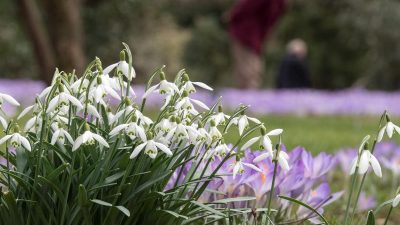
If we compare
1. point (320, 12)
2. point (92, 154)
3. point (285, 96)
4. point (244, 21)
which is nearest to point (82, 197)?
point (92, 154)

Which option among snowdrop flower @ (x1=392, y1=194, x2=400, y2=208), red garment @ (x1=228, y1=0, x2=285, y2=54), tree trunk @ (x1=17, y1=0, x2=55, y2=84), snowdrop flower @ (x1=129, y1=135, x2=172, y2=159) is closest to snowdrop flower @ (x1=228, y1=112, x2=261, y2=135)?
snowdrop flower @ (x1=129, y1=135, x2=172, y2=159)

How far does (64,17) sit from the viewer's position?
1141 centimetres

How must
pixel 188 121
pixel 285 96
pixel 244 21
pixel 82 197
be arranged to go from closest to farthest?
1. pixel 82 197
2. pixel 188 121
3. pixel 285 96
4. pixel 244 21

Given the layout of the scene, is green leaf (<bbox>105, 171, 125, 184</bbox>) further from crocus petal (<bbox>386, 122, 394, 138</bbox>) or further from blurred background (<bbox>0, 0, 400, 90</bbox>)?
blurred background (<bbox>0, 0, 400, 90</bbox>)

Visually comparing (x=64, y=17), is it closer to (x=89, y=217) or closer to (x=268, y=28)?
(x=268, y=28)

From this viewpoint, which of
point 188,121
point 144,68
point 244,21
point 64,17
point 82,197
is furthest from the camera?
point 144,68

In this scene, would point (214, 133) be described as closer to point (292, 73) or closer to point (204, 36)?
point (292, 73)

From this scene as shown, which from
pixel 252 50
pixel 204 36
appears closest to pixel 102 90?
pixel 252 50

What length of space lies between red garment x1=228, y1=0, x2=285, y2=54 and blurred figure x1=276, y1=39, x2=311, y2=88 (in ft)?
2.53

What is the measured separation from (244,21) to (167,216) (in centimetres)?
1333

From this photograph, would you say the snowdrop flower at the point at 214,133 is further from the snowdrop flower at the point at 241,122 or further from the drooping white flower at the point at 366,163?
the drooping white flower at the point at 366,163

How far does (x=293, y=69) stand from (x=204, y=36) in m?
24.6

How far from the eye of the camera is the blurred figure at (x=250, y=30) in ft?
48.3

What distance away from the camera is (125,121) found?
5.36 feet
